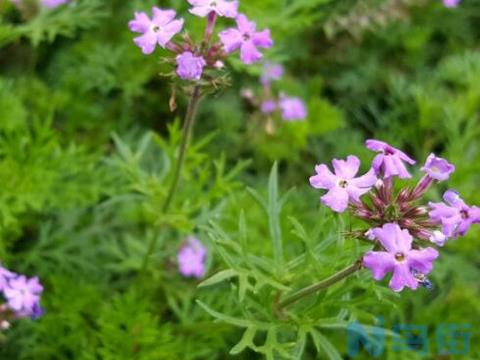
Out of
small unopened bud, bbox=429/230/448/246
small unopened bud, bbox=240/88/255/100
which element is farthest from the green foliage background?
small unopened bud, bbox=429/230/448/246

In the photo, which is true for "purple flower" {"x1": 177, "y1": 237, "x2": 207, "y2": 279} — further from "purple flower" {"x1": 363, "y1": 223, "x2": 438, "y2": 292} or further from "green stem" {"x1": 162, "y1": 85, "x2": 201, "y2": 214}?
"purple flower" {"x1": 363, "y1": 223, "x2": 438, "y2": 292}

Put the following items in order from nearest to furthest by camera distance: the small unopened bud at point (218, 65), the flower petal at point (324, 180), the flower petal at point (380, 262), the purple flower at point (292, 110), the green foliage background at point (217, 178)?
the flower petal at point (380, 262) < the flower petal at point (324, 180) < the small unopened bud at point (218, 65) < the green foliage background at point (217, 178) < the purple flower at point (292, 110)

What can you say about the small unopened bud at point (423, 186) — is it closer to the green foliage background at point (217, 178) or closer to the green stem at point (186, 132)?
the green foliage background at point (217, 178)

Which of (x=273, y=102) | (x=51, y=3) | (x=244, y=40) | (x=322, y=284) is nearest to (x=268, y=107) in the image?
(x=273, y=102)

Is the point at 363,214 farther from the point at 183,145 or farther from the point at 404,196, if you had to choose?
the point at 183,145

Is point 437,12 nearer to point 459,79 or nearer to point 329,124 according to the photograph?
point 459,79

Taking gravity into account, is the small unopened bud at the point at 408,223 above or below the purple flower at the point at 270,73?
below
